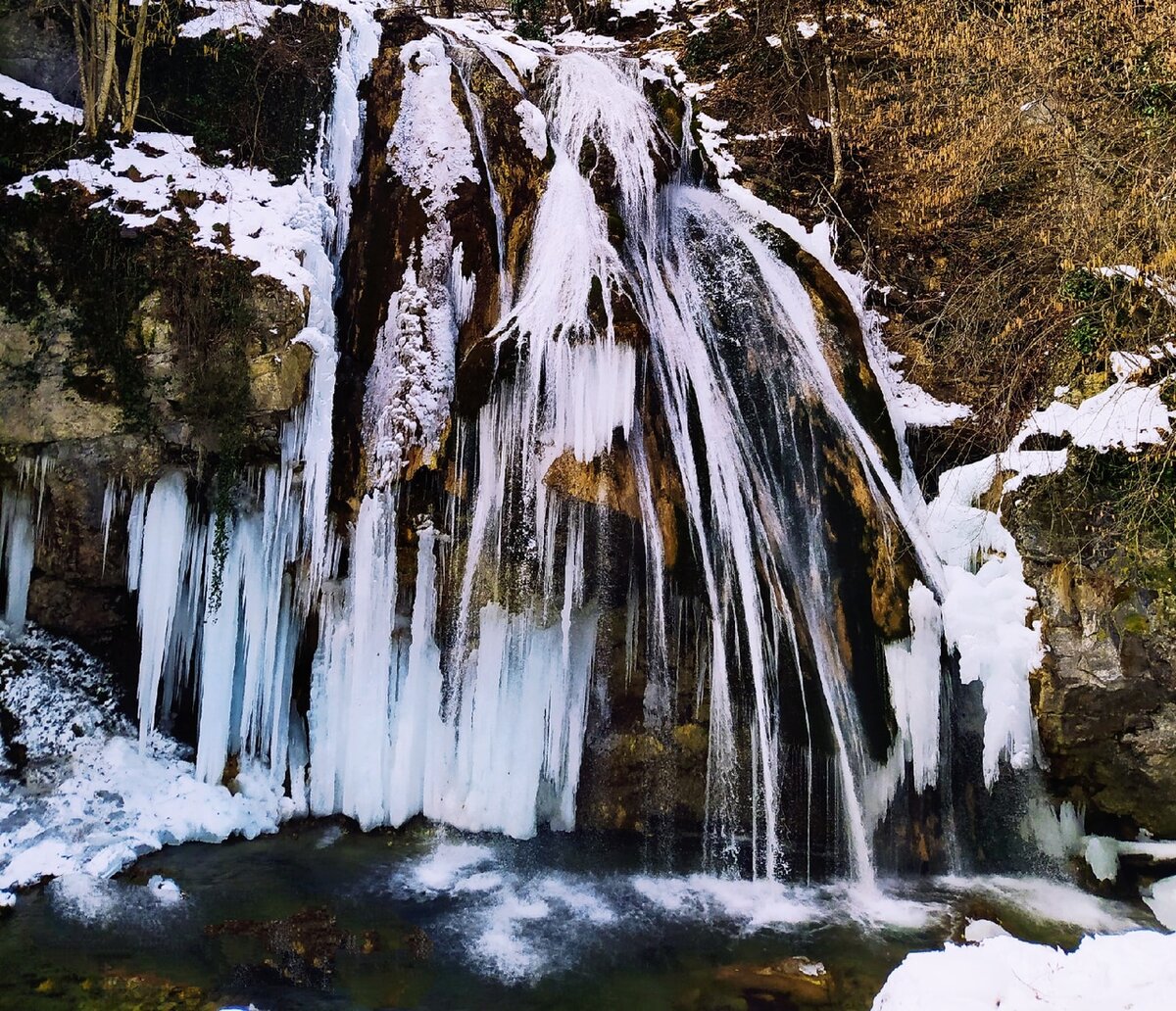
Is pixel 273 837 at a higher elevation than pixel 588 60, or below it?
below

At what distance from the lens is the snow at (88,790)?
18.0ft

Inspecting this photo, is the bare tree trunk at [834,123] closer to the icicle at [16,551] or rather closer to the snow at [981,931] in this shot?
the snow at [981,931]

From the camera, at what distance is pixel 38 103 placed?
6.96 meters

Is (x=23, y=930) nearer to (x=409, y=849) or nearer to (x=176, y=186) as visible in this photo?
(x=409, y=849)

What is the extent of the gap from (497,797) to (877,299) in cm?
606

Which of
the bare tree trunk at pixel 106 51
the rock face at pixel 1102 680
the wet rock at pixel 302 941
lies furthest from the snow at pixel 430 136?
the rock face at pixel 1102 680

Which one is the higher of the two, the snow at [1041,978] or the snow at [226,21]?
the snow at [226,21]

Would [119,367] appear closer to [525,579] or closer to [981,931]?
[525,579]

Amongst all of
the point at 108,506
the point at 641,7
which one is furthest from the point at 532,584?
the point at 641,7

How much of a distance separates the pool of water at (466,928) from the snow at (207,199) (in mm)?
4293

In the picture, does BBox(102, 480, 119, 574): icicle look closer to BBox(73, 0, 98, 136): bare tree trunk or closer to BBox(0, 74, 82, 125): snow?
BBox(73, 0, 98, 136): bare tree trunk

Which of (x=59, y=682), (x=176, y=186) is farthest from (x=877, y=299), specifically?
(x=59, y=682)

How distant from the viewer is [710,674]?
6.06 m

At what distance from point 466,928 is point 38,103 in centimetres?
733
